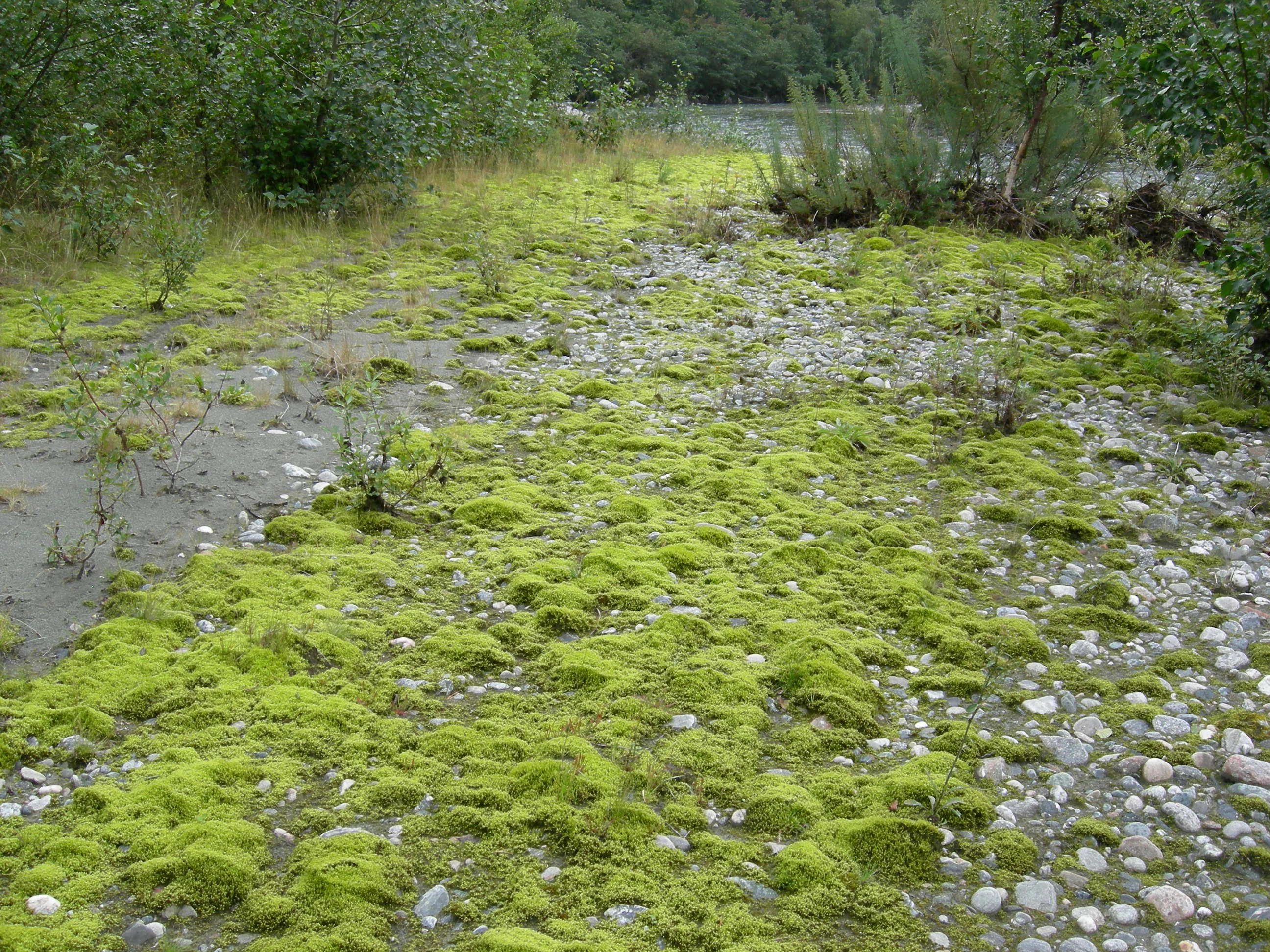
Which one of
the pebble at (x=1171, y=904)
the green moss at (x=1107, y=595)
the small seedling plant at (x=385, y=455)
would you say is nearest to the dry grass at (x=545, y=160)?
the small seedling plant at (x=385, y=455)

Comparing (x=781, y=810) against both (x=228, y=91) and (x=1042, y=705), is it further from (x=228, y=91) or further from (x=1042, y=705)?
(x=228, y=91)

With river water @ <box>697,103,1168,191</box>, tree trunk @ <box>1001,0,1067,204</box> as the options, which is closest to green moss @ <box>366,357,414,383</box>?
tree trunk @ <box>1001,0,1067,204</box>

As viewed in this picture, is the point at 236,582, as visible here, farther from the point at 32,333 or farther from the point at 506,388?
the point at 32,333

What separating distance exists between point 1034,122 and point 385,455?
1113 cm

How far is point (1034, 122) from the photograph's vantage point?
1350 centimetres

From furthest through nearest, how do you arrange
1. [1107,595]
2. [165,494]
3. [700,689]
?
[165,494], [1107,595], [700,689]

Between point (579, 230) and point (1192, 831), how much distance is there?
464 inches

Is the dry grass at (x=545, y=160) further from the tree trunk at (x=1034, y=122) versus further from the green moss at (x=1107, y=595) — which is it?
the green moss at (x=1107, y=595)

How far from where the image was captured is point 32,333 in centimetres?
834

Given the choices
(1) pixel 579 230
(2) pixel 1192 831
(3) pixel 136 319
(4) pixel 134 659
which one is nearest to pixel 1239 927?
(2) pixel 1192 831

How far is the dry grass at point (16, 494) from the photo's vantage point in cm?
570

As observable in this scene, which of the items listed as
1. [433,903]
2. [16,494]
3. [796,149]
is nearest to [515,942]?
[433,903]

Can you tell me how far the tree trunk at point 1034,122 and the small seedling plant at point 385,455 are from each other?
9.78 m

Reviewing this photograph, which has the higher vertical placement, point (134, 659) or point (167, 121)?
point (167, 121)
